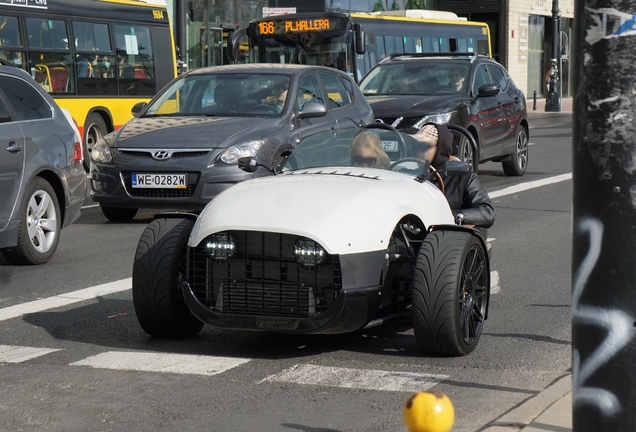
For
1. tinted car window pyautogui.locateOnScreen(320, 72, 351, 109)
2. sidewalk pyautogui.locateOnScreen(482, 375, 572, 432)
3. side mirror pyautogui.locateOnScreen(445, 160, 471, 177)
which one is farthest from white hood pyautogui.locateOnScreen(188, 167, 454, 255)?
tinted car window pyautogui.locateOnScreen(320, 72, 351, 109)

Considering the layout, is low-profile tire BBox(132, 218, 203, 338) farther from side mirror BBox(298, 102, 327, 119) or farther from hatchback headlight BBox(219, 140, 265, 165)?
side mirror BBox(298, 102, 327, 119)

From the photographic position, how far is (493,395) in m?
5.40

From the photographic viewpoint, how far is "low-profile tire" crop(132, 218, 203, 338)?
6418 millimetres

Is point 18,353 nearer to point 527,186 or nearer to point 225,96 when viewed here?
point 225,96

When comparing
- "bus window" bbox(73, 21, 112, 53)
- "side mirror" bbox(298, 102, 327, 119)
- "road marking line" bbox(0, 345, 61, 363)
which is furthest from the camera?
"bus window" bbox(73, 21, 112, 53)

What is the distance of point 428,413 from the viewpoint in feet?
Result: 11.0

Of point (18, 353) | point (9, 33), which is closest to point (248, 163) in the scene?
point (18, 353)

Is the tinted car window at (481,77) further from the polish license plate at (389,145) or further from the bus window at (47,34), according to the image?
the polish license plate at (389,145)

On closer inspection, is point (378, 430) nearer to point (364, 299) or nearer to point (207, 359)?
point (364, 299)

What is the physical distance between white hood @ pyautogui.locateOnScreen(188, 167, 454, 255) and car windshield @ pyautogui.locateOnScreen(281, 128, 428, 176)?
0.29 metres

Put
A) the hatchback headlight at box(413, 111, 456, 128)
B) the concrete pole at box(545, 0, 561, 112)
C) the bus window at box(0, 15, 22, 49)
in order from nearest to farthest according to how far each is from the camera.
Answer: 1. the hatchback headlight at box(413, 111, 456, 128)
2. the bus window at box(0, 15, 22, 49)
3. the concrete pole at box(545, 0, 561, 112)

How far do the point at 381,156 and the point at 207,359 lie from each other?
1654mm

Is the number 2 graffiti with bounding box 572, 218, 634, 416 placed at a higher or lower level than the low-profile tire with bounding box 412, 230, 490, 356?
higher

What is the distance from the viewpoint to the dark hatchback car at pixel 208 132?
1150cm
